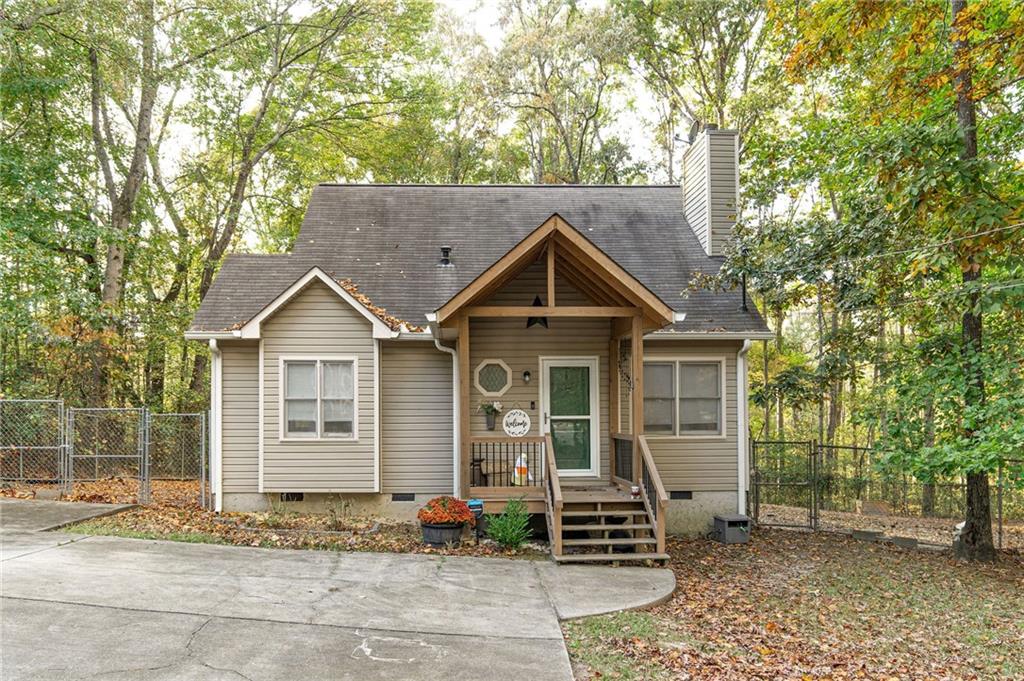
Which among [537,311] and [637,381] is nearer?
[537,311]

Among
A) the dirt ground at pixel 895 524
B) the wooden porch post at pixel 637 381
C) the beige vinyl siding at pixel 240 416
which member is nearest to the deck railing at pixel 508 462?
the wooden porch post at pixel 637 381

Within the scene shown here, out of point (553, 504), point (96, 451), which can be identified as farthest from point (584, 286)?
point (96, 451)

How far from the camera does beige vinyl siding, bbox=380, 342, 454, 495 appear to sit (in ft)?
34.9

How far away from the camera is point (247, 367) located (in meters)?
10.6

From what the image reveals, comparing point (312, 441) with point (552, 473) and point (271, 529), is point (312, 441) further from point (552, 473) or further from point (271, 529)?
point (552, 473)

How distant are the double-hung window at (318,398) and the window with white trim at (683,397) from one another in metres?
4.53

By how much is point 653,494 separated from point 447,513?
2.64 m

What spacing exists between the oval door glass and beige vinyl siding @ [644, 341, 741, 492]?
40.7 inches

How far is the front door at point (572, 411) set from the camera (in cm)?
1083

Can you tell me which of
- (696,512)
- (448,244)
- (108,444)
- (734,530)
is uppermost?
(448,244)

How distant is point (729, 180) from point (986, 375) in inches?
213

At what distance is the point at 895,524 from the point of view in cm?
1355

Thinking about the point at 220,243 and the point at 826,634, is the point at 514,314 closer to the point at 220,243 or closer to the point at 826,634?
the point at 826,634

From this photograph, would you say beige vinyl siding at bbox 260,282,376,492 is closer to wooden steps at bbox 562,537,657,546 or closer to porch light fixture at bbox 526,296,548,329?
porch light fixture at bbox 526,296,548,329
